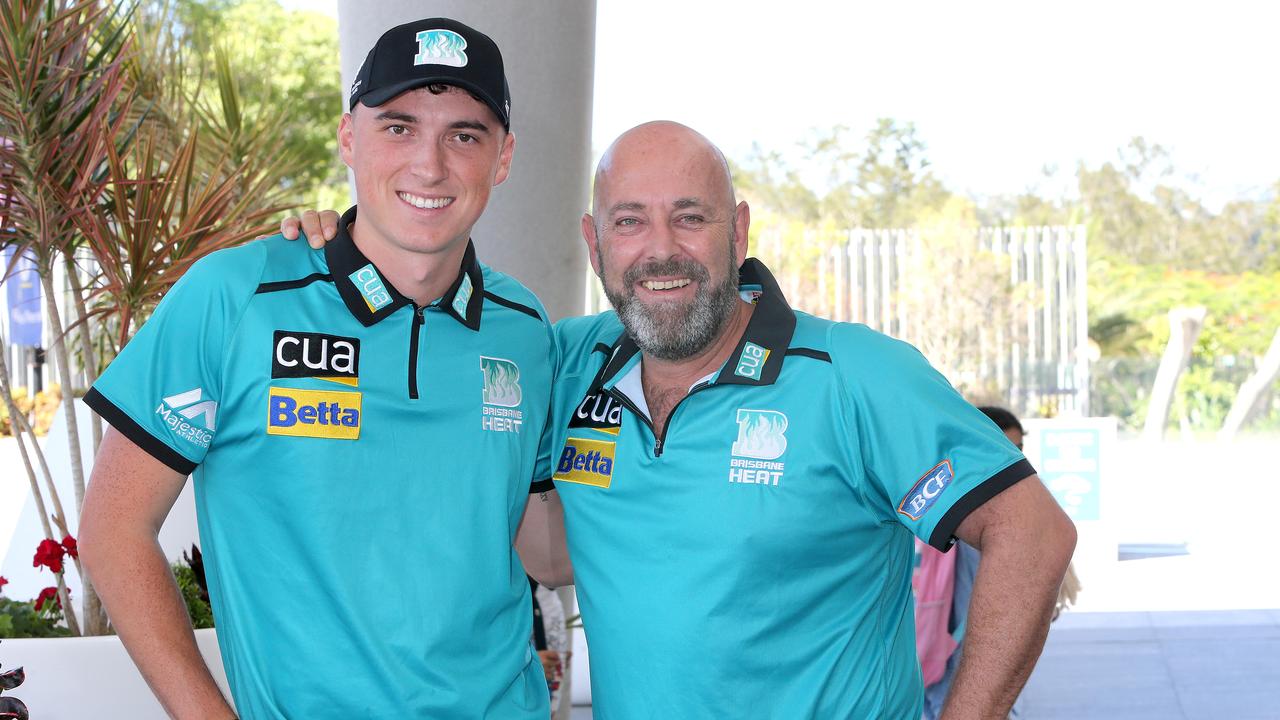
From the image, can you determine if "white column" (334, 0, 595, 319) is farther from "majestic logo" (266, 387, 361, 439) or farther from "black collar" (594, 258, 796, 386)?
"majestic logo" (266, 387, 361, 439)

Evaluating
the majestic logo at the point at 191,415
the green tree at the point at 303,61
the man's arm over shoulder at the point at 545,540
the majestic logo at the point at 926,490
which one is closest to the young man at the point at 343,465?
the majestic logo at the point at 191,415

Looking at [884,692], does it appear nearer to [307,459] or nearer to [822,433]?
[822,433]

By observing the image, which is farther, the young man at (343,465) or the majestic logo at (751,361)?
the majestic logo at (751,361)

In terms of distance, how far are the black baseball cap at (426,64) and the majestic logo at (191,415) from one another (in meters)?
0.57

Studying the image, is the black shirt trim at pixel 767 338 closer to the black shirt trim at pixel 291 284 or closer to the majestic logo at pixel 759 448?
the majestic logo at pixel 759 448

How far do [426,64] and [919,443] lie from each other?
1.05m

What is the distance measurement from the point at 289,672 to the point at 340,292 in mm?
617

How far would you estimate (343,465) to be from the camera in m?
1.95

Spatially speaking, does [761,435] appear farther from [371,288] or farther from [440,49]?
[440,49]

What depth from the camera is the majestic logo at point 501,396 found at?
2.10 meters

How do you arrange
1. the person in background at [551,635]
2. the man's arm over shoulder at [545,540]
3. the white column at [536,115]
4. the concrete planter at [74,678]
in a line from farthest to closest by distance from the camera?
the person in background at [551,635] < the white column at [536,115] < the concrete planter at [74,678] < the man's arm over shoulder at [545,540]

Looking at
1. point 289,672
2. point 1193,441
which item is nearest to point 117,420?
point 289,672

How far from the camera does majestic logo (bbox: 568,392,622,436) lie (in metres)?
2.29

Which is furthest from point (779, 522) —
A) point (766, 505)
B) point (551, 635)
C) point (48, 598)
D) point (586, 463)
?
point (48, 598)
